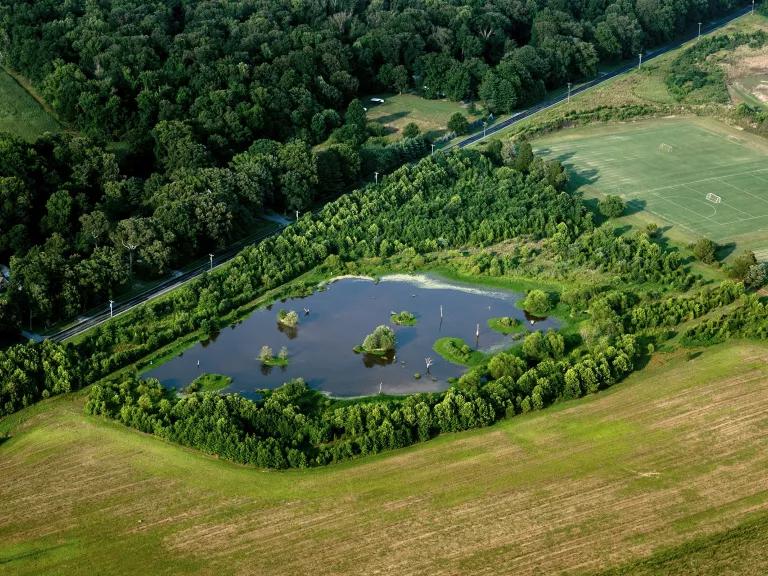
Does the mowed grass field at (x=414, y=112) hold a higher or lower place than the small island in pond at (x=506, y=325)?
higher

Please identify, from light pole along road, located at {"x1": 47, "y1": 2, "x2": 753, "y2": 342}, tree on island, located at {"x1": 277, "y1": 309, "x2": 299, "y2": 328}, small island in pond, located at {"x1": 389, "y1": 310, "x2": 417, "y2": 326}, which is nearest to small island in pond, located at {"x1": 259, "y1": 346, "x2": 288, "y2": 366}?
tree on island, located at {"x1": 277, "y1": 309, "x2": 299, "y2": 328}

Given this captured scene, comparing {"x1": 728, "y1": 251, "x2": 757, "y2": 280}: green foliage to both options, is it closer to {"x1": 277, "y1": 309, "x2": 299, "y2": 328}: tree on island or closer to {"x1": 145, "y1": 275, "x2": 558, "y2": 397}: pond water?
{"x1": 145, "y1": 275, "x2": 558, "y2": 397}: pond water

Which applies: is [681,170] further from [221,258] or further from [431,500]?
[431,500]

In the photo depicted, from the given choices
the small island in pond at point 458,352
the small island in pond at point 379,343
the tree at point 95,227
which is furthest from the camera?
the tree at point 95,227

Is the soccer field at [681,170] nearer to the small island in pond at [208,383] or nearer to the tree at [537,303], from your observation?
the tree at [537,303]

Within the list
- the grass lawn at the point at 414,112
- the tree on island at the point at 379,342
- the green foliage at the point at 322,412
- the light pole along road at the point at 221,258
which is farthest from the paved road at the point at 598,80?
the green foliage at the point at 322,412

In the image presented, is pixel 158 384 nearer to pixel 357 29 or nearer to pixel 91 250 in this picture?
pixel 91 250

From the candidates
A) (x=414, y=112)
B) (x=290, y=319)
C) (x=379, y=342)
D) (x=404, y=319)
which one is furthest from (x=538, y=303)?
(x=414, y=112)
